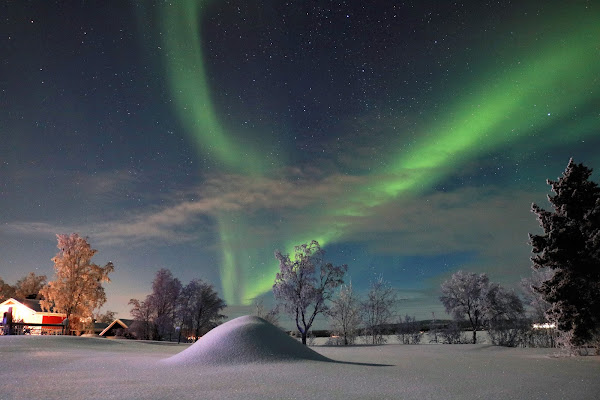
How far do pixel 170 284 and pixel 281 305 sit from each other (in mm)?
17704

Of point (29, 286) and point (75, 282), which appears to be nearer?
point (75, 282)

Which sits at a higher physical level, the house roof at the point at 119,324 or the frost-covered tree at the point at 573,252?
the frost-covered tree at the point at 573,252

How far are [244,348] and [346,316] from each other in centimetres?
3575

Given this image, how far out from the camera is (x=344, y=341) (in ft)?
154

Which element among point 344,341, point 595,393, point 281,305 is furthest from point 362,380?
point 344,341

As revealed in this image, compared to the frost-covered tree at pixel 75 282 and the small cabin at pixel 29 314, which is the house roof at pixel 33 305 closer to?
the small cabin at pixel 29 314

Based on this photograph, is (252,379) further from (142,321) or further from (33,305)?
(33,305)

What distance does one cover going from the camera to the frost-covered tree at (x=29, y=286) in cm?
6697

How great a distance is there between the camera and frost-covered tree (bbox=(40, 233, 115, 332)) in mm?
42531

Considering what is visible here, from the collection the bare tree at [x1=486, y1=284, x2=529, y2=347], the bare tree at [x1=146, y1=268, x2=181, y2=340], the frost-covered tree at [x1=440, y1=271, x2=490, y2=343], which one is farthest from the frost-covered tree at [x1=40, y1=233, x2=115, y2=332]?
the bare tree at [x1=486, y1=284, x2=529, y2=347]

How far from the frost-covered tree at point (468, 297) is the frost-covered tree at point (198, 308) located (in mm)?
30392

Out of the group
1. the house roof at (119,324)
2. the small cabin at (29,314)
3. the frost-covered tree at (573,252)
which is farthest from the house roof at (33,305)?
the frost-covered tree at (573,252)

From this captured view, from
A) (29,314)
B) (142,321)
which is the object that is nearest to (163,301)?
(142,321)

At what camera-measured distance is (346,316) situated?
4953 cm
